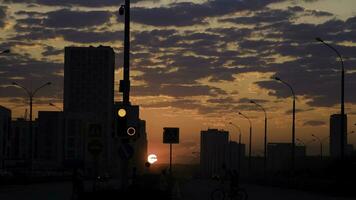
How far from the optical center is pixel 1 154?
15850 cm

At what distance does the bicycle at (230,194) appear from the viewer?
29.7 meters

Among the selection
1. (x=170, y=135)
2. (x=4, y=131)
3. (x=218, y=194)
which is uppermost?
(x=4, y=131)

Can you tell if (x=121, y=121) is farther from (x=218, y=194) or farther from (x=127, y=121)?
(x=218, y=194)

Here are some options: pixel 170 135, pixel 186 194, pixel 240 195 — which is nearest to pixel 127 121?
pixel 170 135

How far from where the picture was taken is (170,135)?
98.7 ft

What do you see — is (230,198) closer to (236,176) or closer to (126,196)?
(236,176)

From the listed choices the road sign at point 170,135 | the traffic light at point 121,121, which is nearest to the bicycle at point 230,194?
the road sign at point 170,135

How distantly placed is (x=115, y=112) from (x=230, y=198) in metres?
8.28

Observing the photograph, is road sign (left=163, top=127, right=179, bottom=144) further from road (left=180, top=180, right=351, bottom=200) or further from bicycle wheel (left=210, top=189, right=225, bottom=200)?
road (left=180, top=180, right=351, bottom=200)

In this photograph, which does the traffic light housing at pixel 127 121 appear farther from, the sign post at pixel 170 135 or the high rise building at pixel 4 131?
the high rise building at pixel 4 131

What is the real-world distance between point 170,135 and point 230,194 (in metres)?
3.49

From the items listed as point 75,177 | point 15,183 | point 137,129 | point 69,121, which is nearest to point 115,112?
point 137,129

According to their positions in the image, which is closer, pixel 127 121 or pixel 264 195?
pixel 127 121

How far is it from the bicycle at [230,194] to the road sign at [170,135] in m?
3.05
